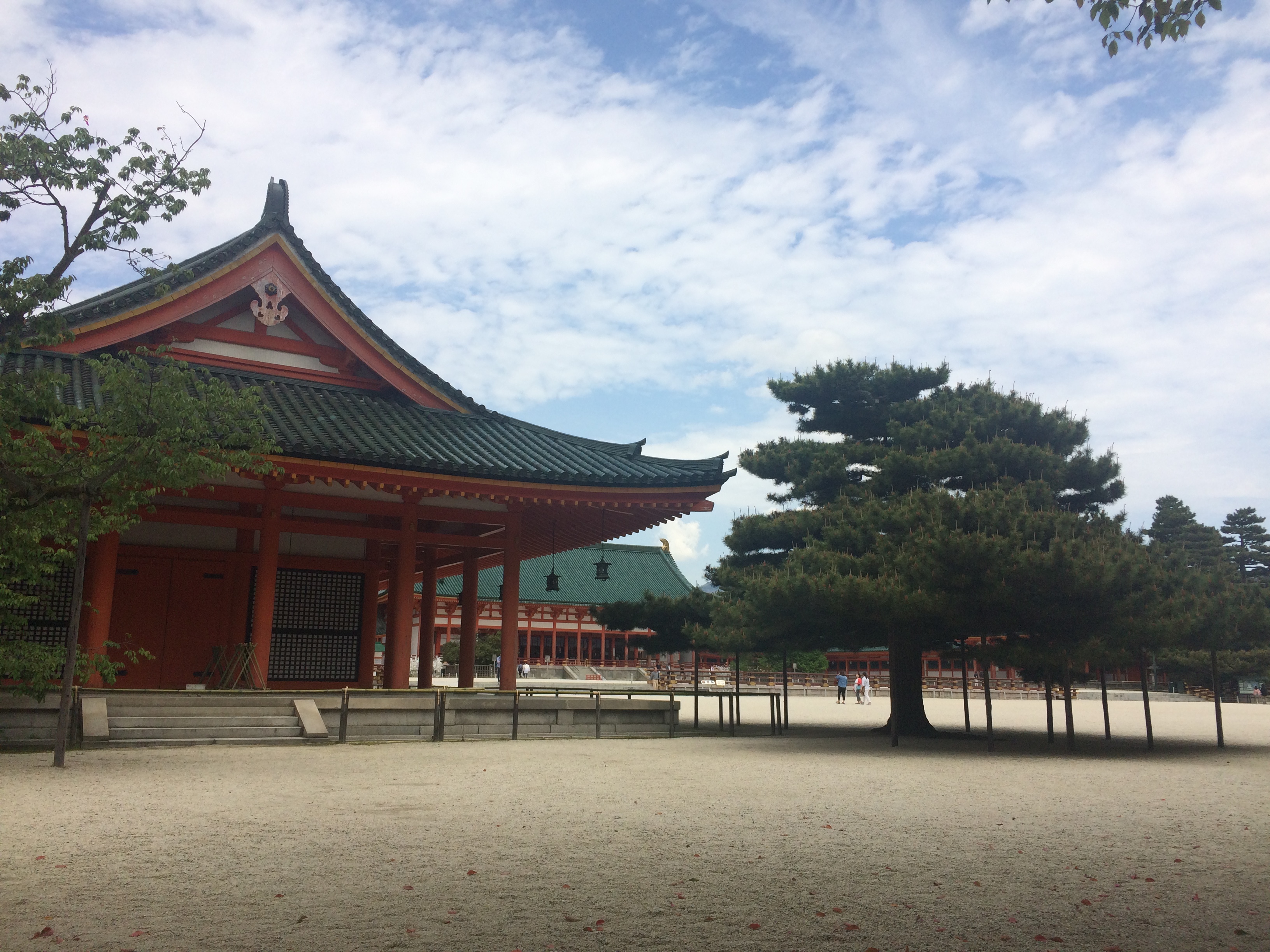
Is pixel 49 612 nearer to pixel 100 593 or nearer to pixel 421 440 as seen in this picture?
pixel 100 593

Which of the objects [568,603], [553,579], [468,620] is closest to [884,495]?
[553,579]

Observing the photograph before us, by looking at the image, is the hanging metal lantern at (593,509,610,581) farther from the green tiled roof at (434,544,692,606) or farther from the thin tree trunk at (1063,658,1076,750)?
the green tiled roof at (434,544,692,606)

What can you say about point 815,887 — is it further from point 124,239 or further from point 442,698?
point 442,698

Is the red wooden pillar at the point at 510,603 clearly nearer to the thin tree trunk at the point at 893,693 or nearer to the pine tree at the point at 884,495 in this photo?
the pine tree at the point at 884,495

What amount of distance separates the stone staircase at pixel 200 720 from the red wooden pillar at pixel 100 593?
996mm

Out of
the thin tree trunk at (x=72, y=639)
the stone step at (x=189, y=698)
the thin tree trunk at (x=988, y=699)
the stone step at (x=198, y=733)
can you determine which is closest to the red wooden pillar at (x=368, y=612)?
the stone step at (x=189, y=698)

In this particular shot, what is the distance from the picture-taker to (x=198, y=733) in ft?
42.9

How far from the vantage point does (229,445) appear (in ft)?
39.0

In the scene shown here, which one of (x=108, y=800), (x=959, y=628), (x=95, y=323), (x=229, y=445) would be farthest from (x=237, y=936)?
(x=959, y=628)

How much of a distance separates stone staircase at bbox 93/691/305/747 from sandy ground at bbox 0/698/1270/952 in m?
0.74

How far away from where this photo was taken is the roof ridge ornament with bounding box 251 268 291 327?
1583cm

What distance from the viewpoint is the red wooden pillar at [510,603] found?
15750 mm

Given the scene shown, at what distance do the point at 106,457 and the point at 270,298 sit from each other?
6.10 meters

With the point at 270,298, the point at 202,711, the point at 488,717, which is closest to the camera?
the point at 202,711
